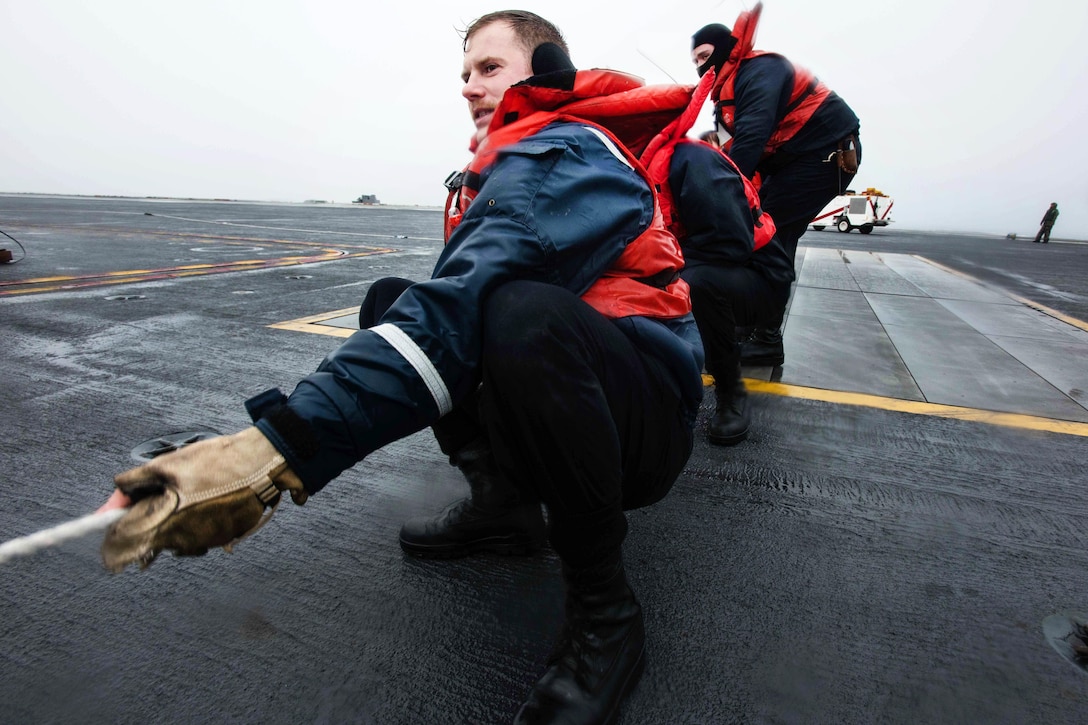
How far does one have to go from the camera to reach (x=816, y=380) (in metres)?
3.25

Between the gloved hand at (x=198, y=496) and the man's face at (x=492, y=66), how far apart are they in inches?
41.9

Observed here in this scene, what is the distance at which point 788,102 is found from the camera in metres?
3.14

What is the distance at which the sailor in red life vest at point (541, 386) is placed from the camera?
893 millimetres

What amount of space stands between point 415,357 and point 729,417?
6.04ft

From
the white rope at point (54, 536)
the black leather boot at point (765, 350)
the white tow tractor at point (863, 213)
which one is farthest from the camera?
the white tow tractor at point (863, 213)

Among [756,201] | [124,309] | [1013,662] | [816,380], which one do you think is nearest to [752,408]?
[816,380]

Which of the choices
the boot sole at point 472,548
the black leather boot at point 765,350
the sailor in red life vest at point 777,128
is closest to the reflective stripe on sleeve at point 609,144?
the boot sole at point 472,548

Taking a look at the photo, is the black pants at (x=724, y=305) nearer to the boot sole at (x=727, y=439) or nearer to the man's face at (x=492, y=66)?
the boot sole at (x=727, y=439)

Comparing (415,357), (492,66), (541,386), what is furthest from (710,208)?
(415,357)

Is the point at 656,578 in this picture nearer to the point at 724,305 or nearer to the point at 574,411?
the point at 574,411

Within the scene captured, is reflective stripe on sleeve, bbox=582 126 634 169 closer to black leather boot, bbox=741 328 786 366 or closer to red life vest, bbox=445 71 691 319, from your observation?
red life vest, bbox=445 71 691 319

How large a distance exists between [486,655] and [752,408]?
1.96m

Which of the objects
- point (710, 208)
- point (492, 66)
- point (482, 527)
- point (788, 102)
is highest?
point (788, 102)

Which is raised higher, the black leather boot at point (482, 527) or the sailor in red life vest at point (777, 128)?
the sailor in red life vest at point (777, 128)
